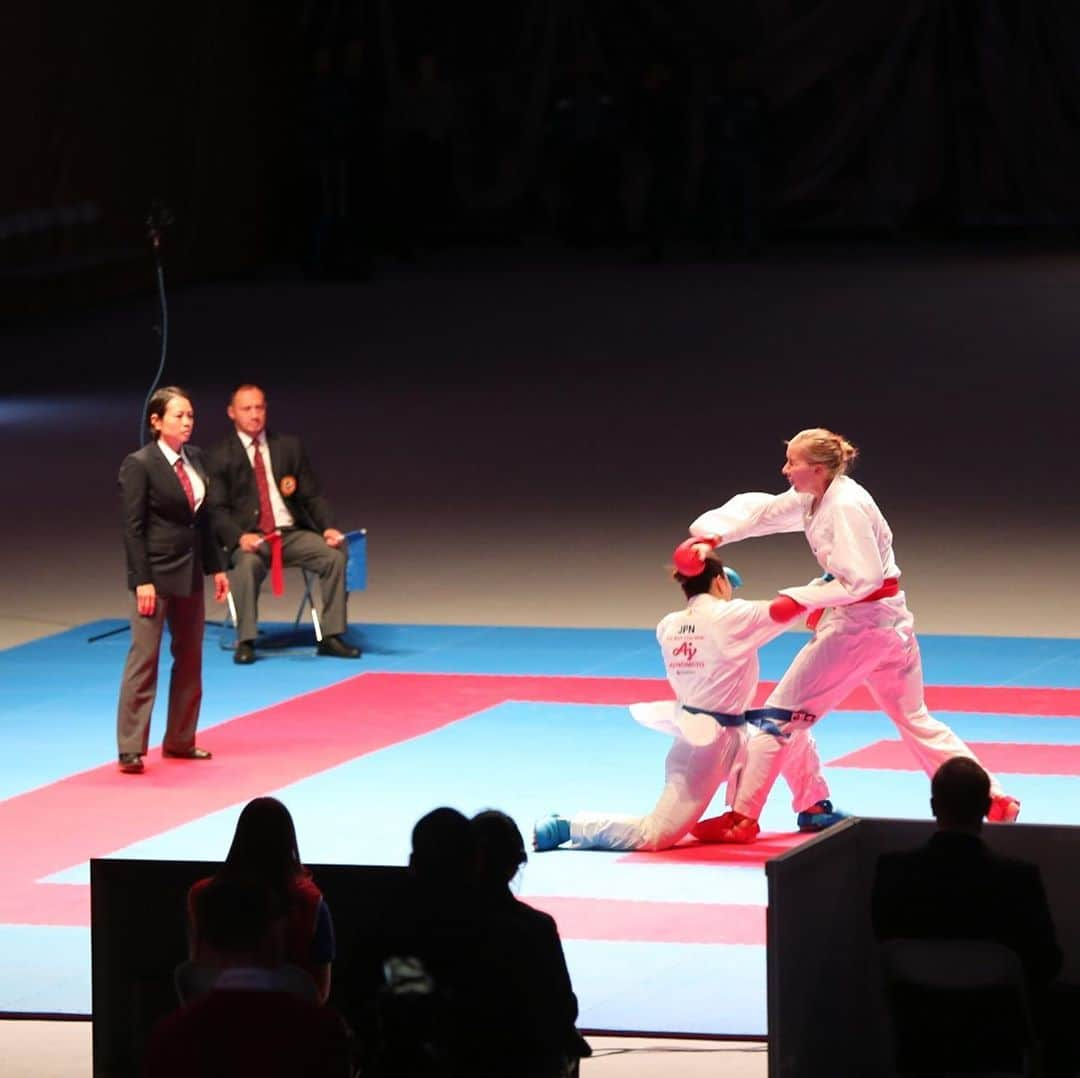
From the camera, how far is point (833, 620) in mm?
8930

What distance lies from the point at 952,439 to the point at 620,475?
2761mm

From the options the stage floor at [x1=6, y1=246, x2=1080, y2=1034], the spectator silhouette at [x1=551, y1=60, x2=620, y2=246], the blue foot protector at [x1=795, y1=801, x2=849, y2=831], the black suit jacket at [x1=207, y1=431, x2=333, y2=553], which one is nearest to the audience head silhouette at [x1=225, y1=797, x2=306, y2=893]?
the stage floor at [x1=6, y1=246, x2=1080, y2=1034]

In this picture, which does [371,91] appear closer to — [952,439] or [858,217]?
[858,217]

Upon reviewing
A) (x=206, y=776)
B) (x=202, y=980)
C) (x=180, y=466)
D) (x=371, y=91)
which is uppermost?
(x=371, y=91)

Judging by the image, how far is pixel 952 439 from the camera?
730 inches

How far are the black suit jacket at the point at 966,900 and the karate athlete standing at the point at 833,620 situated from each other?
2.99 m

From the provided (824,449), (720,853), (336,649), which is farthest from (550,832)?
(336,649)

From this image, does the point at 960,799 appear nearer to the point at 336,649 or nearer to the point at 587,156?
the point at 336,649

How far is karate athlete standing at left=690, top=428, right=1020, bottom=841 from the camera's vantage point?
8750mm

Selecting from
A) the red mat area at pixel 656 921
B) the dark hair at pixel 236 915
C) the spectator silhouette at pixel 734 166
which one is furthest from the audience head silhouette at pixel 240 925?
the spectator silhouette at pixel 734 166

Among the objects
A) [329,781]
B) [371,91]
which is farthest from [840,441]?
[371,91]

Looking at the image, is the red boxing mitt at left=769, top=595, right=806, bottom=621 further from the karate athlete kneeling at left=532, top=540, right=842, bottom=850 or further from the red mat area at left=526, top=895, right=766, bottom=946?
the red mat area at left=526, top=895, right=766, bottom=946

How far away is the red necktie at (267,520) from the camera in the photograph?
1249 cm

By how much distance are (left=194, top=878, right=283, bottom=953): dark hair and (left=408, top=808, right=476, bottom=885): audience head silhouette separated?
1.21ft
